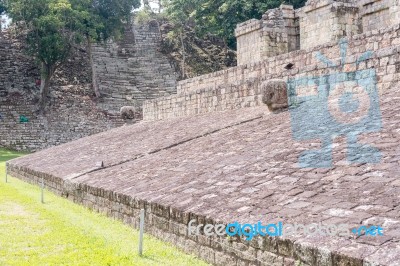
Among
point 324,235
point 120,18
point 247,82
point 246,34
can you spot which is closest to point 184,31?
point 120,18

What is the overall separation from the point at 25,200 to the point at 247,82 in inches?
236

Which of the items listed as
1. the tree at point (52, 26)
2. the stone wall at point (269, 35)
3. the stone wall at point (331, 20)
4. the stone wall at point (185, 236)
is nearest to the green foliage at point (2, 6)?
the tree at point (52, 26)

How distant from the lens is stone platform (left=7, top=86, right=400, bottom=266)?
3752 millimetres

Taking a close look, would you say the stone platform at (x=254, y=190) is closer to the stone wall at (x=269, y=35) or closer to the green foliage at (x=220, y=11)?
the stone wall at (x=269, y=35)

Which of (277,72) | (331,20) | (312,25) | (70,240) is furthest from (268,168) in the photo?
(312,25)

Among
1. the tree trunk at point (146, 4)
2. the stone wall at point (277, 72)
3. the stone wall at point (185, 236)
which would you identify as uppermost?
the tree trunk at point (146, 4)

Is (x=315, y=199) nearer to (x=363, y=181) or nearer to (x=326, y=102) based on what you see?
(x=363, y=181)

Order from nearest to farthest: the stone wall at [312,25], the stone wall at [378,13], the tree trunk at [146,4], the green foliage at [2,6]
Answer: the stone wall at [378,13] < the stone wall at [312,25] < the green foliage at [2,6] < the tree trunk at [146,4]

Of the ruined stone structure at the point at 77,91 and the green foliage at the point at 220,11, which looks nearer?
the ruined stone structure at the point at 77,91

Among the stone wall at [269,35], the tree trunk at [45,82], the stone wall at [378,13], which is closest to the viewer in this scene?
the stone wall at [378,13]

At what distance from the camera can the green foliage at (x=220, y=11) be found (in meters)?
32.5

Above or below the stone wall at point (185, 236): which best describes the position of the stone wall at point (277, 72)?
above

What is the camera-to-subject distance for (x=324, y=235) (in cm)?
373

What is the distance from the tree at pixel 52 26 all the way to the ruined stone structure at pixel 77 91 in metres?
1.20
